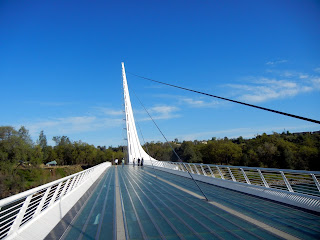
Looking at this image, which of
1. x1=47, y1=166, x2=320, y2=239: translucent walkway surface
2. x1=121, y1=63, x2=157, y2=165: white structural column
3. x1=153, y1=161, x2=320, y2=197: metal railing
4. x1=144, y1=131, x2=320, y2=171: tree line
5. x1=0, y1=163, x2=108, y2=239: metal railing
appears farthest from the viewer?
x1=144, y1=131, x2=320, y2=171: tree line

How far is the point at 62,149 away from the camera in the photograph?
104 meters

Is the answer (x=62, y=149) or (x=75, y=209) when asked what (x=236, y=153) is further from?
(x=75, y=209)

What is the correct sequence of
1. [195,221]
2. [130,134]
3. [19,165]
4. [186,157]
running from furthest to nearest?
[186,157] → [19,165] → [130,134] → [195,221]

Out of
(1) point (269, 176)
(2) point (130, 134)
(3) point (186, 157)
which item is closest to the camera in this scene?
(1) point (269, 176)

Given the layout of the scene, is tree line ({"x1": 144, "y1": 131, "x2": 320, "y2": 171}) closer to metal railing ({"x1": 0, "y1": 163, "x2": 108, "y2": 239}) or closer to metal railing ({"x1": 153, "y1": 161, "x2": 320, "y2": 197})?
metal railing ({"x1": 153, "y1": 161, "x2": 320, "y2": 197})

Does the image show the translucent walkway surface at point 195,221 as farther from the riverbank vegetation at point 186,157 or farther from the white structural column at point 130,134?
the white structural column at point 130,134

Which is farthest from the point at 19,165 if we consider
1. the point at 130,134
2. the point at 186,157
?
the point at 186,157

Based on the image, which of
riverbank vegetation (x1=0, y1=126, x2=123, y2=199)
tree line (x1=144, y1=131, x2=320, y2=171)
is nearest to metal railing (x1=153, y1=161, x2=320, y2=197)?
tree line (x1=144, y1=131, x2=320, y2=171)

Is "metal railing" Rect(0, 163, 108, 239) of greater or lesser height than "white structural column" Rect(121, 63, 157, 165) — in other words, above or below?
below

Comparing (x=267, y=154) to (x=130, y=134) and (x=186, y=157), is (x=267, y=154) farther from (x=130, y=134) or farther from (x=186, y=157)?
(x=130, y=134)

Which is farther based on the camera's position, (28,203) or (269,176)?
(269,176)

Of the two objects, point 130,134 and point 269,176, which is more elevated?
point 130,134

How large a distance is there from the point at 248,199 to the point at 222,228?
3.57 m

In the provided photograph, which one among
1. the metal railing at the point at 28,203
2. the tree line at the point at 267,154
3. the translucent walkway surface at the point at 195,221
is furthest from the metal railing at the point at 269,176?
the tree line at the point at 267,154
